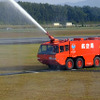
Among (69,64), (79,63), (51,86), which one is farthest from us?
(79,63)

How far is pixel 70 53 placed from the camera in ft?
83.2

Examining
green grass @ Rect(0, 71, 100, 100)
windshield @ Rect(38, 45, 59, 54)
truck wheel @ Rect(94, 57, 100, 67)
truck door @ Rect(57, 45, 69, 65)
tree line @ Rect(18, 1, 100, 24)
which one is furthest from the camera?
tree line @ Rect(18, 1, 100, 24)

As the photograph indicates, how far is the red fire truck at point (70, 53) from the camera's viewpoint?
2484 cm

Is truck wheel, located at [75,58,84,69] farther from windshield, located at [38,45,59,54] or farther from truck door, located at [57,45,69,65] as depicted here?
windshield, located at [38,45,59,54]

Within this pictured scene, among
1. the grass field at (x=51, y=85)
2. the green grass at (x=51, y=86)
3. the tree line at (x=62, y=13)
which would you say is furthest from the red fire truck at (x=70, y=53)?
the tree line at (x=62, y=13)

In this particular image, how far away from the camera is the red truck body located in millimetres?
24828

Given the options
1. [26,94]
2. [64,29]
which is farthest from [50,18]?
[26,94]

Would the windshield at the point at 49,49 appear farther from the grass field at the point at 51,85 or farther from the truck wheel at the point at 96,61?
the truck wheel at the point at 96,61

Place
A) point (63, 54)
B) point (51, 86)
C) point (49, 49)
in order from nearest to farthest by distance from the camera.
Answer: point (51, 86)
point (63, 54)
point (49, 49)

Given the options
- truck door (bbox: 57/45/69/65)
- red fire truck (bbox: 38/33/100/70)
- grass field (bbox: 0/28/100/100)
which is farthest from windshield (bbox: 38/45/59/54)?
grass field (bbox: 0/28/100/100)

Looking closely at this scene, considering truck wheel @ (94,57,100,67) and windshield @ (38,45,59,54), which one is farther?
truck wheel @ (94,57,100,67)

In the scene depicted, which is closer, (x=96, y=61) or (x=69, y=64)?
(x=69, y=64)

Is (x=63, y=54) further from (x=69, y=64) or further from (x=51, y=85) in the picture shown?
(x=51, y=85)

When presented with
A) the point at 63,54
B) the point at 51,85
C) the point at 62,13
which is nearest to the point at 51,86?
the point at 51,85
